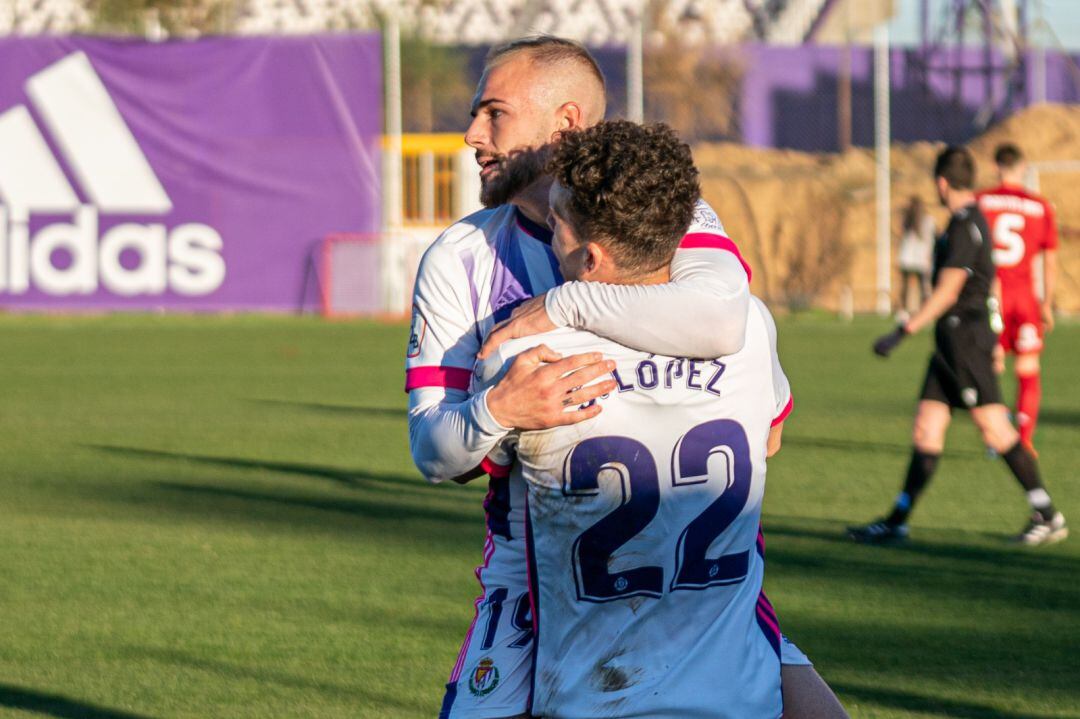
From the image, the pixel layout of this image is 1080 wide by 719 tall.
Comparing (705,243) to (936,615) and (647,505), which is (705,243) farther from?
(936,615)

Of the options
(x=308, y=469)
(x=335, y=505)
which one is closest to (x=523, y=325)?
(x=335, y=505)

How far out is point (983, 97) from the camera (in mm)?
33875

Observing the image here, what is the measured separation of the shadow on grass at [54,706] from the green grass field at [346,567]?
0.01 m

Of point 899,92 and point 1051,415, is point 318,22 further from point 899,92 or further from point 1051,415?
point 1051,415

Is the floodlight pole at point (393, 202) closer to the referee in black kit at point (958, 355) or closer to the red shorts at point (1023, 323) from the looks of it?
the red shorts at point (1023, 323)

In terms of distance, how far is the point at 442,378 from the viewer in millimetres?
3297

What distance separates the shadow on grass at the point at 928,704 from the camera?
578 centimetres

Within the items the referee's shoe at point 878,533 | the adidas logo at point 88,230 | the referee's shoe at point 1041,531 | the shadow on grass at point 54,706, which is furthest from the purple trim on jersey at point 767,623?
the adidas logo at point 88,230

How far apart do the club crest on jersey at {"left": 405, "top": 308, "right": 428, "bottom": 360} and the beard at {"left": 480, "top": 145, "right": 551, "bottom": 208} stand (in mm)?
289

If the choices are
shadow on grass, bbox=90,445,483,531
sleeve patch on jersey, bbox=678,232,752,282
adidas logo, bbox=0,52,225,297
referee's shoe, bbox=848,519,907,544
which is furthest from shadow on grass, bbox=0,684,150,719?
adidas logo, bbox=0,52,225,297

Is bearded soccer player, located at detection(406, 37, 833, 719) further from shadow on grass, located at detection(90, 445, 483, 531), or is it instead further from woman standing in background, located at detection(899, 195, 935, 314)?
woman standing in background, located at detection(899, 195, 935, 314)

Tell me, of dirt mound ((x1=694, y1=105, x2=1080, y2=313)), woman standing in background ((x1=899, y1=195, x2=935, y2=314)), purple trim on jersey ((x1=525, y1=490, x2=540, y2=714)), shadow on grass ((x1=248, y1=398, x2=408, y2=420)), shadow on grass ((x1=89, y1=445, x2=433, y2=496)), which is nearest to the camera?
purple trim on jersey ((x1=525, y1=490, x2=540, y2=714))

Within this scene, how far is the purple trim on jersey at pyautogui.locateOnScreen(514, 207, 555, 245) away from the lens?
133 inches

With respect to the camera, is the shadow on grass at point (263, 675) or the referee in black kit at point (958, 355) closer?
the shadow on grass at point (263, 675)
